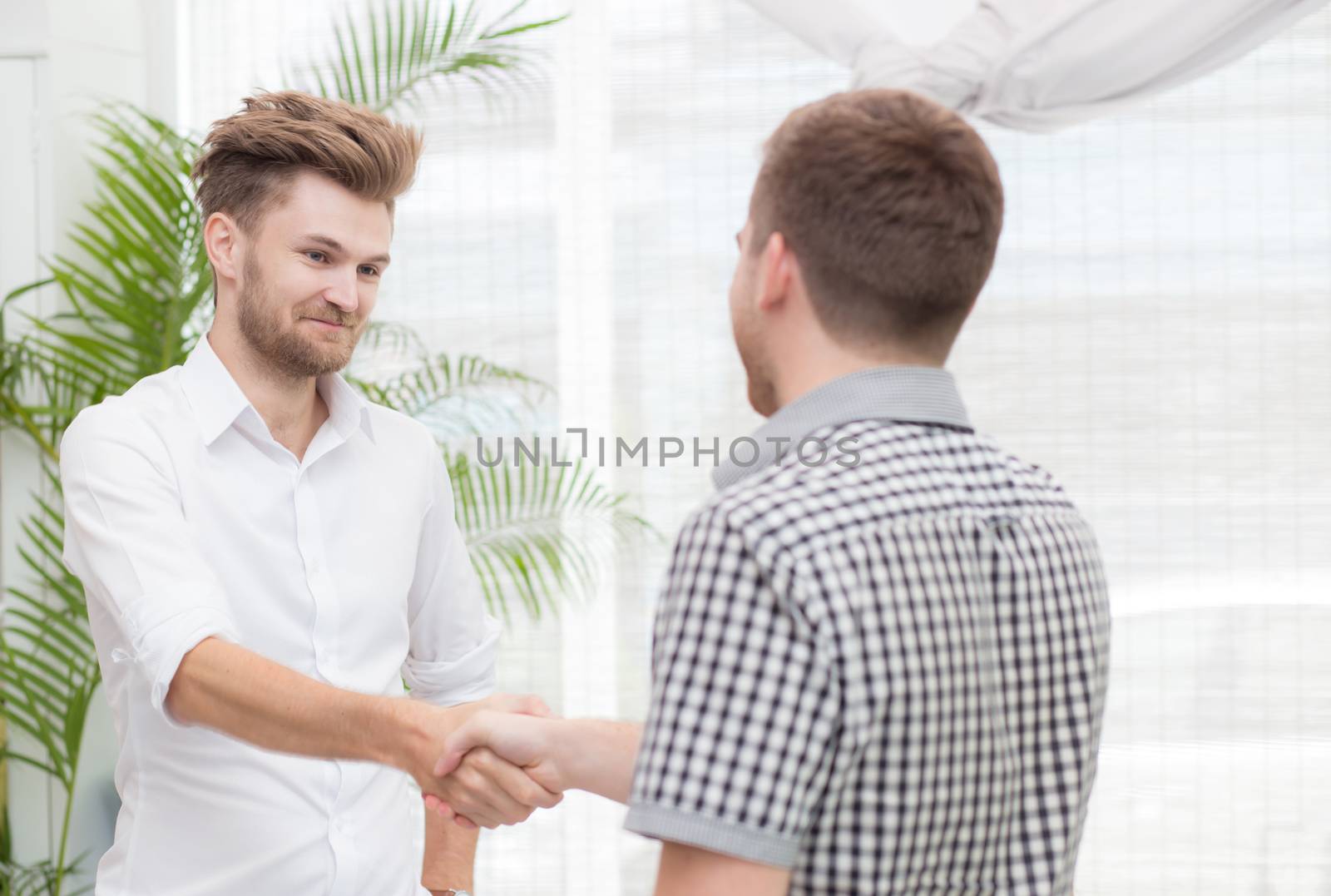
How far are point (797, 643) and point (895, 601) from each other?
0.07 metres

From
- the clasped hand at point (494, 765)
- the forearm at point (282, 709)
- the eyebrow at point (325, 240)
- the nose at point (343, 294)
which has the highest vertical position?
the eyebrow at point (325, 240)

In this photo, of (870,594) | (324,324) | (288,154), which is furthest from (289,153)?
(870,594)

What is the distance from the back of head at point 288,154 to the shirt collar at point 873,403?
2.98ft

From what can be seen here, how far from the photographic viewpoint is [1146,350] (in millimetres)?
2885

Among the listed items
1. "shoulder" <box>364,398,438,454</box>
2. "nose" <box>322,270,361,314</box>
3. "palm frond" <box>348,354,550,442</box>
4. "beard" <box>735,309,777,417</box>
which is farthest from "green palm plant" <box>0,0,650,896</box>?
"beard" <box>735,309,777,417</box>

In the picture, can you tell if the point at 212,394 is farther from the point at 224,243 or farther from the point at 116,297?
the point at 116,297

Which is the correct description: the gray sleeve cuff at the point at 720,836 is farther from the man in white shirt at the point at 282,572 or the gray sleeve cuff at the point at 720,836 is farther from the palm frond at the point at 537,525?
the palm frond at the point at 537,525

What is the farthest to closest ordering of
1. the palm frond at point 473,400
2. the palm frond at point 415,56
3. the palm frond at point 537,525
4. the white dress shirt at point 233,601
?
the palm frond at point 473,400, the palm frond at point 537,525, the palm frond at point 415,56, the white dress shirt at point 233,601

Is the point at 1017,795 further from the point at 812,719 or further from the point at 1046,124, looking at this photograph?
the point at 1046,124

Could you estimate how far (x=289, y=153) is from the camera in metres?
1.60

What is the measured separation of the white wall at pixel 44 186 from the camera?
2.74 m

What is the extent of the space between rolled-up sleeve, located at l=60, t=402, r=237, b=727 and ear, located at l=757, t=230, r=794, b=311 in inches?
28.9

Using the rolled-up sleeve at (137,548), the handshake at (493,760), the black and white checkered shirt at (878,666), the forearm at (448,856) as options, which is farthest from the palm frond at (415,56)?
the black and white checkered shirt at (878,666)

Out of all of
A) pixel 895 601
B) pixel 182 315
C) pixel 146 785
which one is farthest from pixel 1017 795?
pixel 182 315
